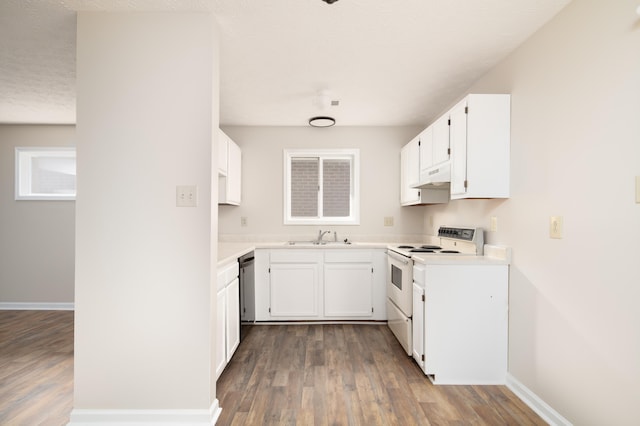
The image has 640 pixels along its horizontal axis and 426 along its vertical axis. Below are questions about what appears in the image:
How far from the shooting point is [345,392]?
223cm

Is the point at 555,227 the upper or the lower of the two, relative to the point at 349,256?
upper

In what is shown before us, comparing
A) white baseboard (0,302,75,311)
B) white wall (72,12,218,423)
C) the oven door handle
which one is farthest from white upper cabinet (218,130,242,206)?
white baseboard (0,302,75,311)

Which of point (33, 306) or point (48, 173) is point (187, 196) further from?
point (33, 306)

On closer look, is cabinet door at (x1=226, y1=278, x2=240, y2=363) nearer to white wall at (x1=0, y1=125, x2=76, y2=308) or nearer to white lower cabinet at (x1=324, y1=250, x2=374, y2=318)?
white lower cabinet at (x1=324, y1=250, x2=374, y2=318)

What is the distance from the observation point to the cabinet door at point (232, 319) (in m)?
2.55

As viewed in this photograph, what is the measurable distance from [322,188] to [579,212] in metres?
2.90

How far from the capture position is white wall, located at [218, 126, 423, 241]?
420 centimetres

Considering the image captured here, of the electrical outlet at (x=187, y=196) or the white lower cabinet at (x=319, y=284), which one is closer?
the electrical outlet at (x=187, y=196)

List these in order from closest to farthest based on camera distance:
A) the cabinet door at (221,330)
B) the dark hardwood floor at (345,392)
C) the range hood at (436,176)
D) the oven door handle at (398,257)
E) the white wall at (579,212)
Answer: the white wall at (579,212) → the dark hardwood floor at (345,392) → the cabinet door at (221,330) → the range hood at (436,176) → the oven door handle at (398,257)

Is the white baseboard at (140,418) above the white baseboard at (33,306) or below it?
above

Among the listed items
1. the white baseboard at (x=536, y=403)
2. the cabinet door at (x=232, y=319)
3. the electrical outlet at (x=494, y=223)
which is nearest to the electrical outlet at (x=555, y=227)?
the electrical outlet at (x=494, y=223)

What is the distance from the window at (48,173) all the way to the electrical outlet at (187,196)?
340 cm

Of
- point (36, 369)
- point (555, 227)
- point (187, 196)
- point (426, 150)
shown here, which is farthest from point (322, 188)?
point (36, 369)

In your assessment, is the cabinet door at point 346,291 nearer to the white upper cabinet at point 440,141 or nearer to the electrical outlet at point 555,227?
the white upper cabinet at point 440,141
